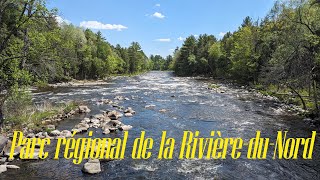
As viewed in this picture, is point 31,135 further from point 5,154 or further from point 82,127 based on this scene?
point 82,127

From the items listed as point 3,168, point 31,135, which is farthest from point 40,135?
point 3,168

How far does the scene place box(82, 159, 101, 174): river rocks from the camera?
496 inches

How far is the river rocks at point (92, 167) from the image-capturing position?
12.6m

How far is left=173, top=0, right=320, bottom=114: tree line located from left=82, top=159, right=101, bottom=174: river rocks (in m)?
17.6

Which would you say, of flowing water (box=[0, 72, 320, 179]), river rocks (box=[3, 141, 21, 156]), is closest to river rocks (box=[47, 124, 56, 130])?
flowing water (box=[0, 72, 320, 179])

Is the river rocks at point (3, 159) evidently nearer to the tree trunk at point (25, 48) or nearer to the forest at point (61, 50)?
the forest at point (61, 50)

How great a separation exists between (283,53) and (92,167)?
2289cm

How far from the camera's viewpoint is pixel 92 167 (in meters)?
12.9

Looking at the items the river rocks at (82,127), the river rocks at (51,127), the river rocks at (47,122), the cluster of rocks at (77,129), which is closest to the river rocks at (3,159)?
the cluster of rocks at (77,129)

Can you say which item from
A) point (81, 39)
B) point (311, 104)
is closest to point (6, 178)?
point (311, 104)

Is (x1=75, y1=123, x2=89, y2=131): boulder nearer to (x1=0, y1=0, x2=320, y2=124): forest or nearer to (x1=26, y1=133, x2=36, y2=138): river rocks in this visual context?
(x1=26, y1=133, x2=36, y2=138): river rocks

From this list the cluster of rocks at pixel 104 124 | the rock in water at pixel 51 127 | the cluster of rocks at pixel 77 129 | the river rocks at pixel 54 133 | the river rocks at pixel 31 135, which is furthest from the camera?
the cluster of rocks at pixel 104 124

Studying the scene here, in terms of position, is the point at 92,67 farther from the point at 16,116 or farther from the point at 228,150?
the point at 228,150

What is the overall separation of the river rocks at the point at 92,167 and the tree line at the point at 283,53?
17560 millimetres
